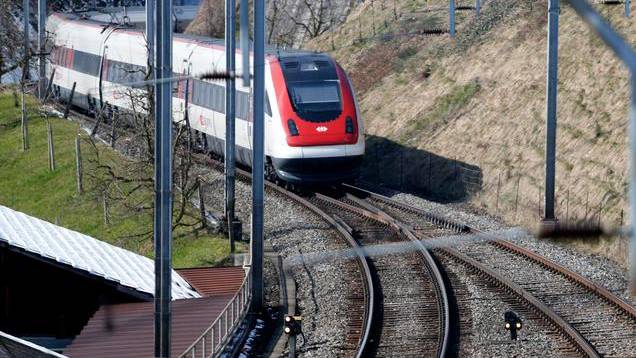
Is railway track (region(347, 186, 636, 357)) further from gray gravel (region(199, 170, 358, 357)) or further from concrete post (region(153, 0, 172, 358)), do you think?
concrete post (region(153, 0, 172, 358))

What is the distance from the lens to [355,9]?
163ft

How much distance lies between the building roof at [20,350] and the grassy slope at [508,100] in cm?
1132

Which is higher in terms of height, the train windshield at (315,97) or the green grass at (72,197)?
the train windshield at (315,97)

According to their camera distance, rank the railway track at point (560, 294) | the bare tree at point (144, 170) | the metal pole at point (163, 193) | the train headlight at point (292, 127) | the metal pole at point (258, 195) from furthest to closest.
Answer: the train headlight at point (292, 127) < the bare tree at point (144, 170) < the metal pole at point (258, 195) < the railway track at point (560, 294) < the metal pole at point (163, 193)

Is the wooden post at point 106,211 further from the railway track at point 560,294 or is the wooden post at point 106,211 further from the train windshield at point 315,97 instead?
the railway track at point 560,294

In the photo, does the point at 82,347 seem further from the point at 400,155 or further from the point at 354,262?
the point at 400,155

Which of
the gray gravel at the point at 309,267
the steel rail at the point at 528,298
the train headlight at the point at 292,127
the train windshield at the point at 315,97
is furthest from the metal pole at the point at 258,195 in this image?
the train windshield at the point at 315,97

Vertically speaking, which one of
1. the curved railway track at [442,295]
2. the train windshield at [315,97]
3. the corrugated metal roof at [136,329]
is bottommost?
the curved railway track at [442,295]

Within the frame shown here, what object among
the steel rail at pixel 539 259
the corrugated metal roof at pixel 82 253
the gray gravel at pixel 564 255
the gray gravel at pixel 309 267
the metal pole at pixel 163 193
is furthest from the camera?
the gray gravel at pixel 564 255

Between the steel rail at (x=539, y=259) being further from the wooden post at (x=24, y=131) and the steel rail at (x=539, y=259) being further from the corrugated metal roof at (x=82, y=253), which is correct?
the wooden post at (x=24, y=131)

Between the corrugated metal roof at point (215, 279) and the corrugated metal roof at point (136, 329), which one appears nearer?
the corrugated metal roof at point (136, 329)

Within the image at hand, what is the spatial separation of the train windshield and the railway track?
4.43m

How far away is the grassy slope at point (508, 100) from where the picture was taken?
Result: 80.2 ft

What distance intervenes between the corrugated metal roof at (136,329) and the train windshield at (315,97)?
940 cm
